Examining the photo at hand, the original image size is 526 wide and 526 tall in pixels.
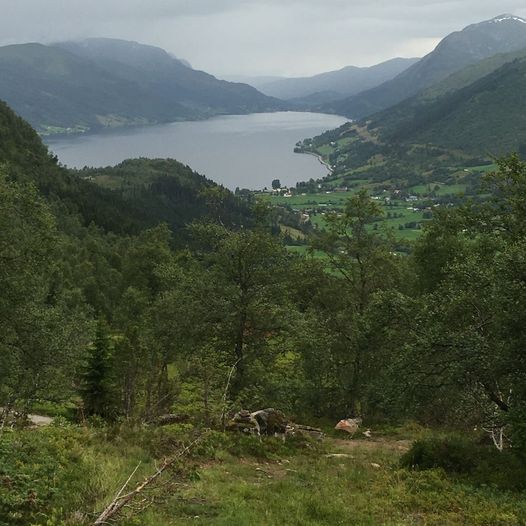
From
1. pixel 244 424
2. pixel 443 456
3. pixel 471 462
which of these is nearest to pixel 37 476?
pixel 244 424

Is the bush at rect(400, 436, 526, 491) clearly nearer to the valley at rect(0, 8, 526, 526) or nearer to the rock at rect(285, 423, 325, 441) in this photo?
the valley at rect(0, 8, 526, 526)

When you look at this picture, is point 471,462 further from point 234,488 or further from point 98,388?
point 98,388

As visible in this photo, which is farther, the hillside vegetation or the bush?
the bush

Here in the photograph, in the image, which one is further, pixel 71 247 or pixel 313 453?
pixel 71 247

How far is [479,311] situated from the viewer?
17.4 meters

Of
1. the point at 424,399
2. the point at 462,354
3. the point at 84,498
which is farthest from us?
the point at 424,399

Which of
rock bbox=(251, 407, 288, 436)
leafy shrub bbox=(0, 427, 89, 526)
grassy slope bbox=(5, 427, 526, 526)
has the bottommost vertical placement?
rock bbox=(251, 407, 288, 436)

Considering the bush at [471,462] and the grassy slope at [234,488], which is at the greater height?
the grassy slope at [234,488]

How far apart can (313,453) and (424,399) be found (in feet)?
15.7

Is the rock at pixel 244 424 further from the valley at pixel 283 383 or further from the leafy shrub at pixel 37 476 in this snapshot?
the leafy shrub at pixel 37 476

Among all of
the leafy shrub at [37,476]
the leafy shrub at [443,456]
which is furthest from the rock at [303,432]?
the leafy shrub at [37,476]

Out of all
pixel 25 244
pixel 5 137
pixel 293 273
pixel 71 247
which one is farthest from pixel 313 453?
pixel 5 137

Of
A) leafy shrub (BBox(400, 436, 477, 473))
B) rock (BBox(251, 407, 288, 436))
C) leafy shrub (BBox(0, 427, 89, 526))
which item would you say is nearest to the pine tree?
rock (BBox(251, 407, 288, 436))

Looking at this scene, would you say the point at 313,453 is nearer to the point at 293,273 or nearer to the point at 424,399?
the point at 424,399
